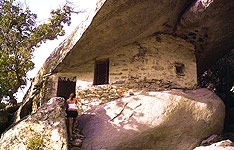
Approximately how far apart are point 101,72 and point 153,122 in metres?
3.02

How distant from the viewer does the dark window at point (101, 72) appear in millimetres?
8352

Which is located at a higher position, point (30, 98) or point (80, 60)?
point (80, 60)

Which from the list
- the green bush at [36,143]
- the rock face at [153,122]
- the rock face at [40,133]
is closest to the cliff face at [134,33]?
the rock face at [153,122]

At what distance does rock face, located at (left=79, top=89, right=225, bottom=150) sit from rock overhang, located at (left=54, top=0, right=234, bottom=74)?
220 cm

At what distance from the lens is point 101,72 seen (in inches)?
334

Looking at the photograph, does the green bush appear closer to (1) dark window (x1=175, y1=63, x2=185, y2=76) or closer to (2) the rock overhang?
(2) the rock overhang

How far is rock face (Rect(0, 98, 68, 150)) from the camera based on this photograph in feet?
16.3

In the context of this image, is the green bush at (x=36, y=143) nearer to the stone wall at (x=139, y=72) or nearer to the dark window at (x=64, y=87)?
the stone wall at (x=139, y=72)

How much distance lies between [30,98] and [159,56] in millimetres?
5332

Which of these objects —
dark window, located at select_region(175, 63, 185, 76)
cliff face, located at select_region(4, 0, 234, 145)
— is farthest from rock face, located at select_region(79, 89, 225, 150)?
dark window, located at select_region(175, 63, 185, 76)

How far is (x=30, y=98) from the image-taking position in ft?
28.7

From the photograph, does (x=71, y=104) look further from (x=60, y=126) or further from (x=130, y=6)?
(x=130, y=6)

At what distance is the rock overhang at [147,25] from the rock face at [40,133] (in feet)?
8.88

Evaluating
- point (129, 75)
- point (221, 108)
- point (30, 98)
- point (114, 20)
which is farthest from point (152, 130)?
point (30, 98)
